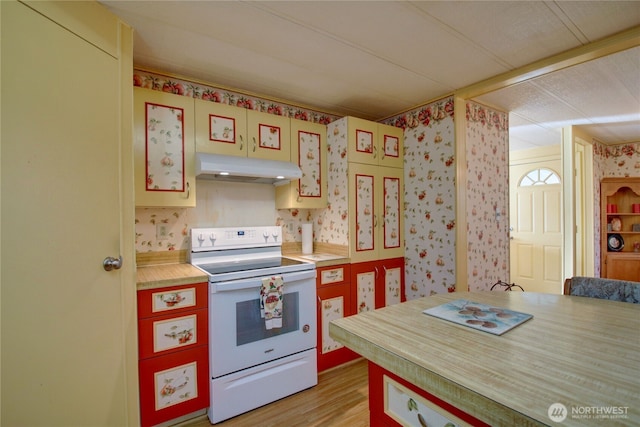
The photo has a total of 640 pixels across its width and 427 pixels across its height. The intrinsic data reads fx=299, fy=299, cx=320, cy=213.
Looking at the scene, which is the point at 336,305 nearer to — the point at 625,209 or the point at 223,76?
the point at 223,76

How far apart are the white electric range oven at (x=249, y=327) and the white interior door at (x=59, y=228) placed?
0.51 metres

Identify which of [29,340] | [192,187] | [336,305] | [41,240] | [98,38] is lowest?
[336,305]

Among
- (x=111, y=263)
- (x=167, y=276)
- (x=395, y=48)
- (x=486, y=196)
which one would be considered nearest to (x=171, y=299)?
(x=167, y=276)

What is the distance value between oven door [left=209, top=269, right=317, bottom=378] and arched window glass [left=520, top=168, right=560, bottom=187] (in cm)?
426

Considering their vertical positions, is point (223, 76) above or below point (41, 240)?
above

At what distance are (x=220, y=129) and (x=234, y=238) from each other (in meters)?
0.84

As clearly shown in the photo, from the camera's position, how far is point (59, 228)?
126 centimetres

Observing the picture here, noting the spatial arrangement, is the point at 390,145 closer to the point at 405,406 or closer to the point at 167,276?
the point at 167,276

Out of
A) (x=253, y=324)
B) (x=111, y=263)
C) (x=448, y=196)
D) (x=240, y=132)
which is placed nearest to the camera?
(x=111, y=263)

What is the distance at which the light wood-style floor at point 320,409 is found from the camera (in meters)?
1.83

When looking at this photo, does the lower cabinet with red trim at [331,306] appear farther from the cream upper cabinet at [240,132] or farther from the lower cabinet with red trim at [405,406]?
the lower cabinet with red trim at [405,406]

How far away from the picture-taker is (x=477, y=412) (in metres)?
0.63

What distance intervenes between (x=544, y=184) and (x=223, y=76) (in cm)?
474

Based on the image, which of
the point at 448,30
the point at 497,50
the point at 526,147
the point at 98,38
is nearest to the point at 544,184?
the point at 526,147
